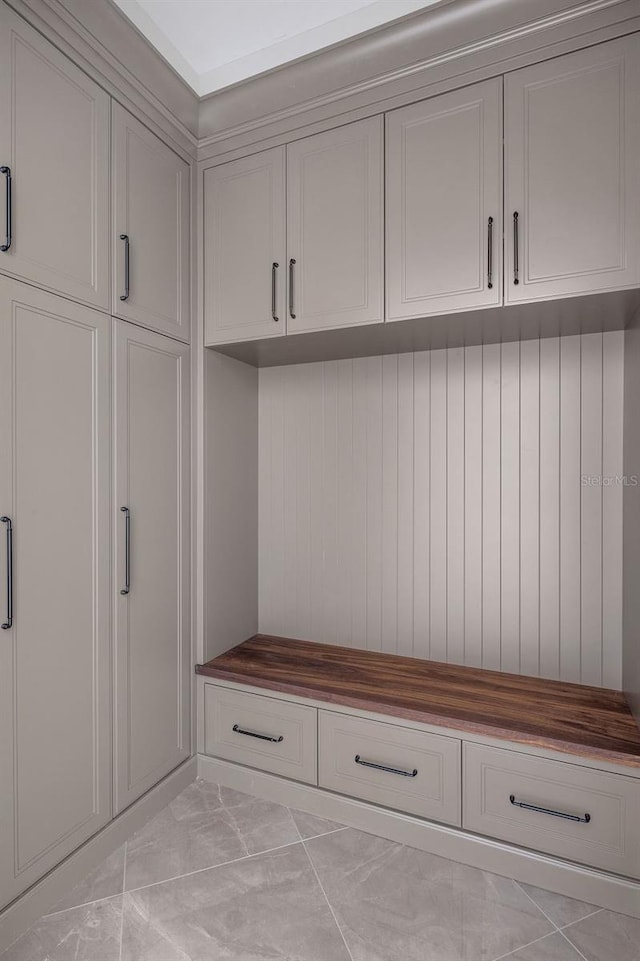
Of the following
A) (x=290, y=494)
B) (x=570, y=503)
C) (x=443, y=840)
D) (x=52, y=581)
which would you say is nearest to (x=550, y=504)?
(x=570, y=503)

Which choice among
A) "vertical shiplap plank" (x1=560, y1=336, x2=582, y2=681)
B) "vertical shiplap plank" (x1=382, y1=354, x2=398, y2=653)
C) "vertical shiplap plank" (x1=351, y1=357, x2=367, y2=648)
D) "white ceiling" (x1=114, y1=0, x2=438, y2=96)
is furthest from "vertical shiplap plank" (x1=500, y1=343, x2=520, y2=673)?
"white ceiling" (x1=114, y1=0, x2=438, y2=96)

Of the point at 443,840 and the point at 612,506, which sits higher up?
the point at 612,506

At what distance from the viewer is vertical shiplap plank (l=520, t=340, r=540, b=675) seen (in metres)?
2.08

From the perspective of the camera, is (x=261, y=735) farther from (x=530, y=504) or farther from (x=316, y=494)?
(x=530, y=504)

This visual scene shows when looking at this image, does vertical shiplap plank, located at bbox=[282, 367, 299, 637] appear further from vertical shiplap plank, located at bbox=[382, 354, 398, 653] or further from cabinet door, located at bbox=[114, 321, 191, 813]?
cabinet door, located at bbox=[114, 321, 191, 813]

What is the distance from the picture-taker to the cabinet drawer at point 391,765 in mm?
1792

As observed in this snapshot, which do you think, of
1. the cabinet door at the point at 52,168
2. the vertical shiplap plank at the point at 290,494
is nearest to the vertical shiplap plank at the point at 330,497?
the vertical shiplap plank at the point at 290,494

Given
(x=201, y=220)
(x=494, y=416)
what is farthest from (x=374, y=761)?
(x=201, y=220)

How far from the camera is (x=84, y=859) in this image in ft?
5.49

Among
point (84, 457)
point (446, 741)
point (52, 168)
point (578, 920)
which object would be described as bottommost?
point (578, 920)

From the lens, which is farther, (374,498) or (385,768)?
(374,498)

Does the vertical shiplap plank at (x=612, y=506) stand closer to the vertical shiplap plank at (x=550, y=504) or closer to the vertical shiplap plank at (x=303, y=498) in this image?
the vertical shiplap plank at (x=550, y=504)

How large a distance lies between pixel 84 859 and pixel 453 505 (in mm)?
1786

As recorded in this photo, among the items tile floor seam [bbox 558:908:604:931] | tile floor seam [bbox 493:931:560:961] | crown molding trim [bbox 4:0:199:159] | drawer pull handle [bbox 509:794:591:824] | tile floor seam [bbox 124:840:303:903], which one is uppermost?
crown molding trim [bbox 4:0:199:159]
